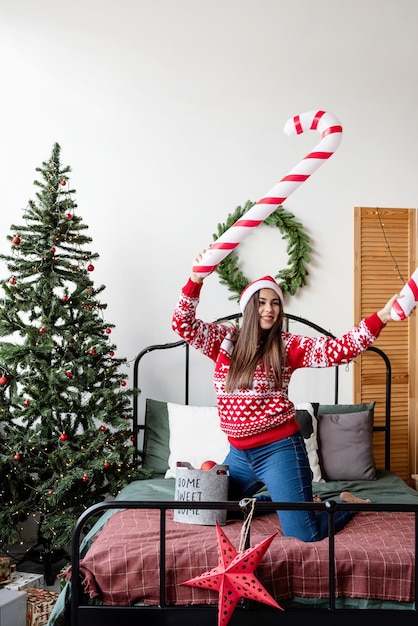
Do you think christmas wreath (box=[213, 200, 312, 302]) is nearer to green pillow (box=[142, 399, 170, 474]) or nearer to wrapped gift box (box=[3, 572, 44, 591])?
green pillow (box=[142, 399, 170, 474])

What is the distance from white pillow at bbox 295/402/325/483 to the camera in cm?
328

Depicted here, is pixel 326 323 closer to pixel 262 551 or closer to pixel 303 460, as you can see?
pixel 303 460

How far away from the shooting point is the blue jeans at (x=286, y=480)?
2295mm

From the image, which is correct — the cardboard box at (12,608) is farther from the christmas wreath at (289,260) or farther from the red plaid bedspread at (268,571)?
the christmas wreath at (289,260)

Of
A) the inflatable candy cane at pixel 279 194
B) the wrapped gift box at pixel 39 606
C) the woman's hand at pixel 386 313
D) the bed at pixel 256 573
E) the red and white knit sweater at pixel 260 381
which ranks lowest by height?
the wrapped gift box at pixel 39 606

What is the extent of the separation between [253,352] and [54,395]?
1.12 metres

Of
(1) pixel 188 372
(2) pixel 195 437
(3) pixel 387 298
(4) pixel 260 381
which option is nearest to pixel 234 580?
(4) pixel 260 381

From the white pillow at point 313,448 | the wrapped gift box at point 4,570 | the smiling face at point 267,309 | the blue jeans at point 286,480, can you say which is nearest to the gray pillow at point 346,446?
the white pillow at point 313,448

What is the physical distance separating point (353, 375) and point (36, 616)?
A: 206 centimetres

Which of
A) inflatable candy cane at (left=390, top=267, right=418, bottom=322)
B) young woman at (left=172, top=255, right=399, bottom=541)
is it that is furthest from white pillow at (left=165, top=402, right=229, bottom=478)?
inflatable candy cane at (left=390, top=267, right=418, bottom=322)

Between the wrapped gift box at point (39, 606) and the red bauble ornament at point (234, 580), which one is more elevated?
the red bauble ornament at point (234, 580)

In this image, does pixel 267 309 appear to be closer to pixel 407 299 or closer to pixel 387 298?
pixel 407 299

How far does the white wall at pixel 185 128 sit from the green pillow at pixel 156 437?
245 millimetres

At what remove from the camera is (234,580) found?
6.30 ft
